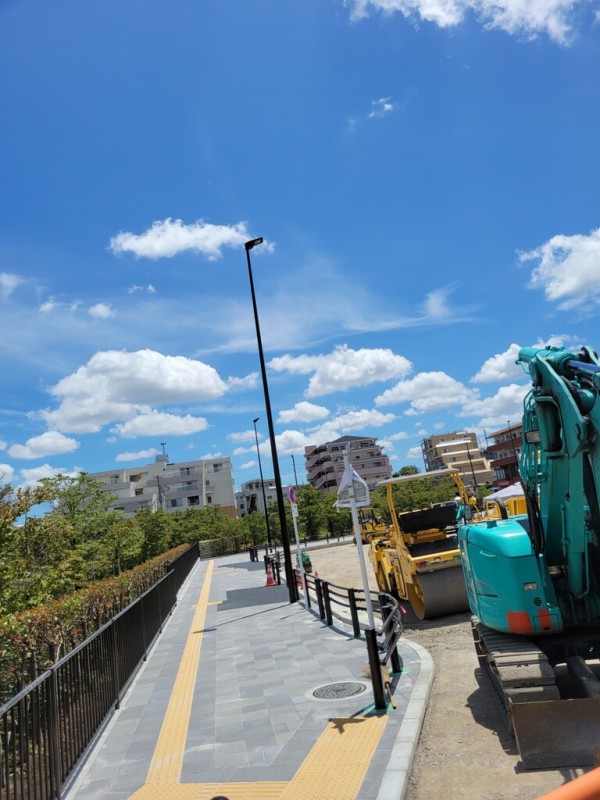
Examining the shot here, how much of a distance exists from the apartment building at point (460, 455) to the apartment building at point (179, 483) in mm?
40355

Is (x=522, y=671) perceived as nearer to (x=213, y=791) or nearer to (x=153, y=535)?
(x=213, y=791)

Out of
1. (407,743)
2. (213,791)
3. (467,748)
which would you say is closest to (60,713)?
(213,791)

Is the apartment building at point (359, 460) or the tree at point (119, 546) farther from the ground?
the apartment building at point (359, 460)

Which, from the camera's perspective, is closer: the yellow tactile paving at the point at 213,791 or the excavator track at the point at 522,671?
the yellow tactile paving at the point at 213,791

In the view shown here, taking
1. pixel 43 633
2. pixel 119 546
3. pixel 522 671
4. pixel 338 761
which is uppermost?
pixel 119 546

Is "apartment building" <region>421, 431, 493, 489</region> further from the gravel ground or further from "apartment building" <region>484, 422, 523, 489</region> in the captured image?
the gravel ground

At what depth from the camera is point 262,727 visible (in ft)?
20.6

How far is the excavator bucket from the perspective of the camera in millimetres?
4652

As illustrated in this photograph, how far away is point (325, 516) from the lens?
59.6 metres

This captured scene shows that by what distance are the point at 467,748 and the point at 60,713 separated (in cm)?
375

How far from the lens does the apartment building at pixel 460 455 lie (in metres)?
115

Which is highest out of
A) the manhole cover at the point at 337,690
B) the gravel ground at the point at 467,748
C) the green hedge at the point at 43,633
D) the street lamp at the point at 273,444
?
the street lamp at the point at 273,444

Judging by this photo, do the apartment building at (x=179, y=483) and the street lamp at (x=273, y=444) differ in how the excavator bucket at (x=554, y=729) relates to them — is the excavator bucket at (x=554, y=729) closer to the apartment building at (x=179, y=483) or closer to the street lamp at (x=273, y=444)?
the street lamp at (x=273, y=444)

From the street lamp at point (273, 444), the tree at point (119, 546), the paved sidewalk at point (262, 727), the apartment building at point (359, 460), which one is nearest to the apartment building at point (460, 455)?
the apartment building at point (359, 460)
